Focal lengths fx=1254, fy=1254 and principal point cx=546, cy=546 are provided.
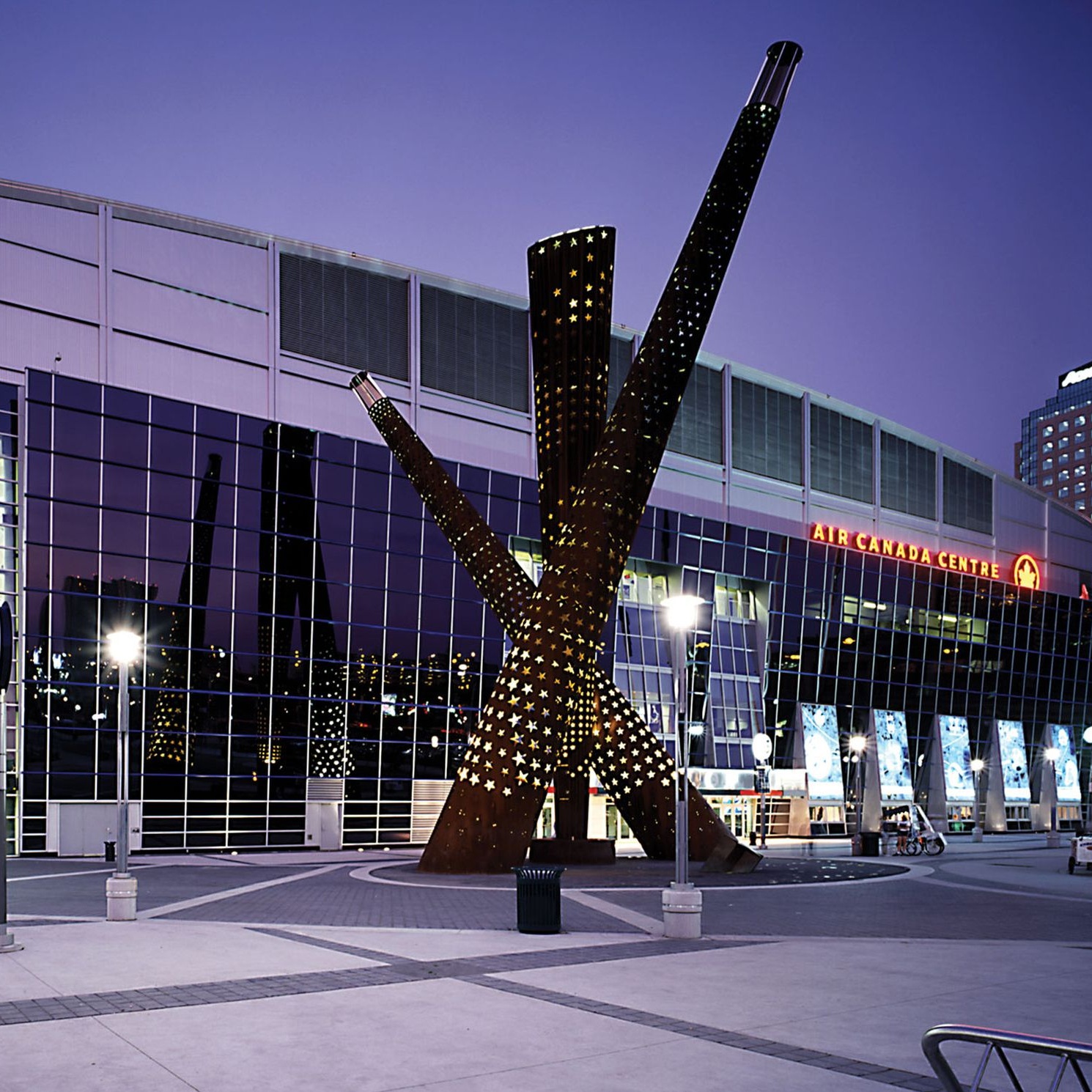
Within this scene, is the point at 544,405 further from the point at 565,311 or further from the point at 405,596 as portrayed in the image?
the point at 405,596

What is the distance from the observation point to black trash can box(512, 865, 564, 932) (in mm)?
16922

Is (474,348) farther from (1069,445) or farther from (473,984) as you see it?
(1069,445)

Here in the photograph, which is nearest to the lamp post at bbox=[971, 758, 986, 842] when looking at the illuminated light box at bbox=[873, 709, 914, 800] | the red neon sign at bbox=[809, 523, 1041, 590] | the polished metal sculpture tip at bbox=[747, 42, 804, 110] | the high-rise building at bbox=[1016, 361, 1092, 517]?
the illuminated light box at bbox=[873, 709, 914, 800]

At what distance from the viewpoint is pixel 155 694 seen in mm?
39500

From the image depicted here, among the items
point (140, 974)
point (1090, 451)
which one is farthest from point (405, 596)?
point (1090, 451)

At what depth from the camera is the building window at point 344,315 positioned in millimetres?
44188

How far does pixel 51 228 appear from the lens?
3900 cm

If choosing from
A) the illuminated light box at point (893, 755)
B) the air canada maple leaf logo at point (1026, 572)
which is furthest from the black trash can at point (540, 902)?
the air canada maple leaf logo at point (1026, 572)

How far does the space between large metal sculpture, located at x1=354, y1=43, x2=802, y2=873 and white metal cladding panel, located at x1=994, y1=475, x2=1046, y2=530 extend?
4712 centimetres

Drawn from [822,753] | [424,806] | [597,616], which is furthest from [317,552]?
[822,753]

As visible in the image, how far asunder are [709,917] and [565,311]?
52.2ft

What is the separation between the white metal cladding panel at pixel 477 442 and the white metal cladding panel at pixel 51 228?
1288 centimetres

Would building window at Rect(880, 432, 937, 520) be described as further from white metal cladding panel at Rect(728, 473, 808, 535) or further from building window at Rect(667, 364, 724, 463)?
building window at Rect(667, 364, 724, 463)

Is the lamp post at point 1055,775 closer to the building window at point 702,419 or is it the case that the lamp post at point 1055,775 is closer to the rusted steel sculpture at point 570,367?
the building window at point 702,419
